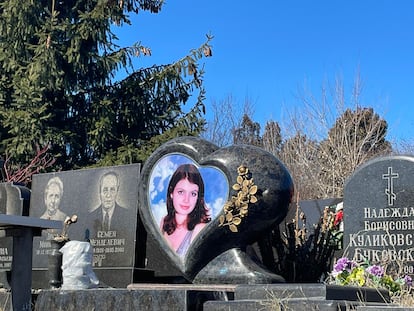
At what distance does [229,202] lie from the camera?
7.02 m

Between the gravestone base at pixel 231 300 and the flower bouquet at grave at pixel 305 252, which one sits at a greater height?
the flower bouquet at grave at pixel 305 252

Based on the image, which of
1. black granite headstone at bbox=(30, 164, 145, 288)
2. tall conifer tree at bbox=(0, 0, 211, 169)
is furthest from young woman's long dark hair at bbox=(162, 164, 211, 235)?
tall conifer tree at bbox=(0, 0, 211, 169)

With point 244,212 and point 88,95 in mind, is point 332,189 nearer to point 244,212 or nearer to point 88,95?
point 88,95

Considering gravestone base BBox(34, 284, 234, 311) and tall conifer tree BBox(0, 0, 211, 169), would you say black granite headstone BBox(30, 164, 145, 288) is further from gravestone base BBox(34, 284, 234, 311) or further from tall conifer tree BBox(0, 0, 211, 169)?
tall conifer tree BBox(0, 0, 211, 169)

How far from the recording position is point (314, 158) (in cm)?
2400

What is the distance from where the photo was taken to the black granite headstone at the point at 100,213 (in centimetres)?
880

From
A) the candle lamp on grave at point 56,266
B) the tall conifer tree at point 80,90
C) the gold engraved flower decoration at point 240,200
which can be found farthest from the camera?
the tall conifer tree at point 80,90

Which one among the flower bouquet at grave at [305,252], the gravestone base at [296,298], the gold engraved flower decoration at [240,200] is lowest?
the gravestone base at [296,298]

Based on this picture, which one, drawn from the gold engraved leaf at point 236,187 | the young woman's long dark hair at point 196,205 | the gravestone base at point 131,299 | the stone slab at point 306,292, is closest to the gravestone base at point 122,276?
the young woman's long dark hair at point 196,205

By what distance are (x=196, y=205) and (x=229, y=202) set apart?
60cm

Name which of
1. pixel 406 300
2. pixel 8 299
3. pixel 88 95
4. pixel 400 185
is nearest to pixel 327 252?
pixel 400 185

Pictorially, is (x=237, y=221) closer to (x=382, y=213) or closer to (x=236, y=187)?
(x=236, y=187)

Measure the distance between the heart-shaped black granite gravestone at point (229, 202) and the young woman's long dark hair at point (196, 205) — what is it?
34 mm

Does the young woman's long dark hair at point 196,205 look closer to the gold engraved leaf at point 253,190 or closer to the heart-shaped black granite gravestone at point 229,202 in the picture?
the heart-shaped black granite gravestone at point 229,202
